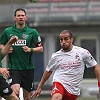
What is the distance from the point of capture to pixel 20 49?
13.4 meters

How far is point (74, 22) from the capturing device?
35.3 metres

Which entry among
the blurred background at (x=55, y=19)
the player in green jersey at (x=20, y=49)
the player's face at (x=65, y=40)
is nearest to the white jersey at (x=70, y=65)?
the player's face at (x=65, y=40)

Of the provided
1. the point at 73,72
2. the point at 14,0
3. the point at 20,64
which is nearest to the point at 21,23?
the point at 20,64

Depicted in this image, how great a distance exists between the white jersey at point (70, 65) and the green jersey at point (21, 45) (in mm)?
1081

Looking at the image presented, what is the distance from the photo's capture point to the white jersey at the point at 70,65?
1242 centimetres

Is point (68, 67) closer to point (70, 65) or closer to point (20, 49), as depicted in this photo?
point (70, 65)

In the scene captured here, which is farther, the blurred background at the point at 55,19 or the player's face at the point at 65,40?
the blurred background at the point at 55,19

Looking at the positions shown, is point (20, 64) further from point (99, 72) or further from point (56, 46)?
point (56, 46)

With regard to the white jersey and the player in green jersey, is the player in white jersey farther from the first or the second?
the player in green jersey

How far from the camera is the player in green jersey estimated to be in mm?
13438

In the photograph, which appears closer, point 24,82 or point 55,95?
point 55,95

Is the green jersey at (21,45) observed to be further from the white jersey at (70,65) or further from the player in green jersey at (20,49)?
the white jersey at (70,65)

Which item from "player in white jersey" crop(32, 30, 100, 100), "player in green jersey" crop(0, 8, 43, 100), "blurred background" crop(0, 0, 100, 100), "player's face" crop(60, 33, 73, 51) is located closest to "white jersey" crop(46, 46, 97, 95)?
"player in white jersey" crop(32, 30, 100, 100)

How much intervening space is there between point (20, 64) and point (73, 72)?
154cm
